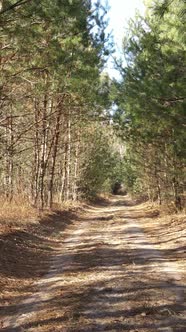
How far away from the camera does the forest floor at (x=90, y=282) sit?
6.95 m

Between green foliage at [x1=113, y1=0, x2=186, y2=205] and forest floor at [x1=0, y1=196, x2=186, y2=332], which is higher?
green foliage at [x1=113, y1=0, x2=186, y2=205]

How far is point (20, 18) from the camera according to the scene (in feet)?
33.1

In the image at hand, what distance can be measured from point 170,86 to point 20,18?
4.95m

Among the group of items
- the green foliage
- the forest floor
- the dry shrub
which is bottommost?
the forest floor

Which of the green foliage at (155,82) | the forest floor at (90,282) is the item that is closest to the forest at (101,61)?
the green foliage at (155,82)

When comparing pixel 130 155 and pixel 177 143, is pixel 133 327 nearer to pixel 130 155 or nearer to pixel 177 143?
pixel 177 143

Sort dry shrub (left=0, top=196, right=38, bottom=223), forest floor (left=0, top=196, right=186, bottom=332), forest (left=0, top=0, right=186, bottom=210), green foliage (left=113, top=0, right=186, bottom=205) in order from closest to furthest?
forest floor (left=0, top=196, right=186, bottom=332) < forest (left=0, top=0, right=186, bottom=210) < green foliage (left=113, top=0, right=186, bottom=205) < dry shrub (left=0, top=196, right=38, bottom=223)

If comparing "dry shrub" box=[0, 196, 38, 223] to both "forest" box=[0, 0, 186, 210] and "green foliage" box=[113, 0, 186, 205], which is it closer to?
"forest" box=[0, 0, 186, 210]

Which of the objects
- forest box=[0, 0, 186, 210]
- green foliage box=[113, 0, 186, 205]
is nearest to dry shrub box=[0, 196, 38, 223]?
forest box=[0, 0, 186, 210]

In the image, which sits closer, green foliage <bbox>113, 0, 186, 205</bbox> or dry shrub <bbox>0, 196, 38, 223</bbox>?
green foliage <bbox>113, 0, 186, 205</bbox>

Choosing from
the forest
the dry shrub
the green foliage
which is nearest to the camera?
the forest

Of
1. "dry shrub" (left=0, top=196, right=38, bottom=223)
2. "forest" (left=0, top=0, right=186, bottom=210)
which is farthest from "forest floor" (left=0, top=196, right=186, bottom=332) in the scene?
"forest" (left=0, top=0, right=186, bottom=210)

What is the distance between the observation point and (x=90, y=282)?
9531mm

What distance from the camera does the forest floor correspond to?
6945 millimetres
